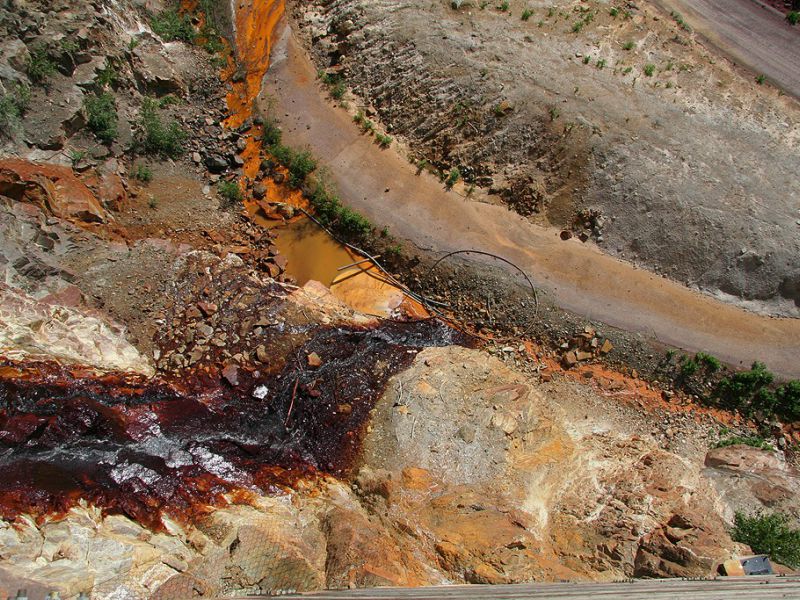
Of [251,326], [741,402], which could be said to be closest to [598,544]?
[741,402]

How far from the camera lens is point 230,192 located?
18328mm

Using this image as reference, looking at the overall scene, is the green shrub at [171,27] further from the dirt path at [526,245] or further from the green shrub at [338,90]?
the green shrub at [338,90]

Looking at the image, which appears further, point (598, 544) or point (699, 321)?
point (699, 321)

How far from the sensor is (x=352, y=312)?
55.9 ft

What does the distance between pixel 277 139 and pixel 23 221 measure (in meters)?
8.21

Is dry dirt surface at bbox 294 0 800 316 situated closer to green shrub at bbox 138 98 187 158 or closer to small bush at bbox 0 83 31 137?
green shrub at bbox 138 98 187 158

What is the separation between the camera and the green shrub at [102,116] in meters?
16.3

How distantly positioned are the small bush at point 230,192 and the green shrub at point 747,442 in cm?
1681

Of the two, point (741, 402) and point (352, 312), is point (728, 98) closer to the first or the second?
point (741, 402)

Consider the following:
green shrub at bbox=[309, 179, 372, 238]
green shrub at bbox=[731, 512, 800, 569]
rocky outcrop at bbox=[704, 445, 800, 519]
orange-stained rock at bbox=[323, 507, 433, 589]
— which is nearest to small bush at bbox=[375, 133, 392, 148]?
green shrub at bbox=[309, 179, 372, 238]

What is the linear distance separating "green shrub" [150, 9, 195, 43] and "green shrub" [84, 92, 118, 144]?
14.6 feet

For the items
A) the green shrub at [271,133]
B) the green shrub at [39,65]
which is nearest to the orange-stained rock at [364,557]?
the green shrub at [271,133]

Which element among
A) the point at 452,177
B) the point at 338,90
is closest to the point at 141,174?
the point at 338,90

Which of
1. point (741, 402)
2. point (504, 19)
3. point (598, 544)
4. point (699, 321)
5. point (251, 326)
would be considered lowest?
point (251, 326)
